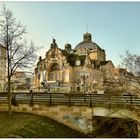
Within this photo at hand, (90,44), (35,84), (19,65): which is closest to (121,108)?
(19,65)

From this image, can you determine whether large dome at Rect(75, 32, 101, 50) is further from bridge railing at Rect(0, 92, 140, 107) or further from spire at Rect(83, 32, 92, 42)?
bridge railing at Rect(0, 92, 140, 107)

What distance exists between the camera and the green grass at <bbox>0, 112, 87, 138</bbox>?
18.8m

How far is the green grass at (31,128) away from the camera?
1877cm

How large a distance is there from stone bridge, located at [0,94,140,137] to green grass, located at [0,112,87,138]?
0.70 metres

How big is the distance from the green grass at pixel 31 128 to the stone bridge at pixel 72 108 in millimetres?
695

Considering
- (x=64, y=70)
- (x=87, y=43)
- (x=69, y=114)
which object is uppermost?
(x=87, y=43)

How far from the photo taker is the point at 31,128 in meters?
19.8

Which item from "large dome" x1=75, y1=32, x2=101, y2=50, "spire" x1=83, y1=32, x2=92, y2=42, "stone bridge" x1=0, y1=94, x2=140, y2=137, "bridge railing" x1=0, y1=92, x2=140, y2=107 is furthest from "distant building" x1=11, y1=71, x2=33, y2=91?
"spire" x1=83, y1=32, x2=92, y2=42

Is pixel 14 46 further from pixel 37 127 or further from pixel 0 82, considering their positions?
pixel 0 82

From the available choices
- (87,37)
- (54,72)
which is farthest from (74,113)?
(87,37)

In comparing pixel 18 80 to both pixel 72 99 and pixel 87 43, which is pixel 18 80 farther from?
pixel 87 43

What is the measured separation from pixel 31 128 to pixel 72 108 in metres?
4.40

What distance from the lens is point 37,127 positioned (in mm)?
20406

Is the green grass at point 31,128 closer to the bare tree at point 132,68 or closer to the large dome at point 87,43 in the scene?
the bare tree at point 132,68
